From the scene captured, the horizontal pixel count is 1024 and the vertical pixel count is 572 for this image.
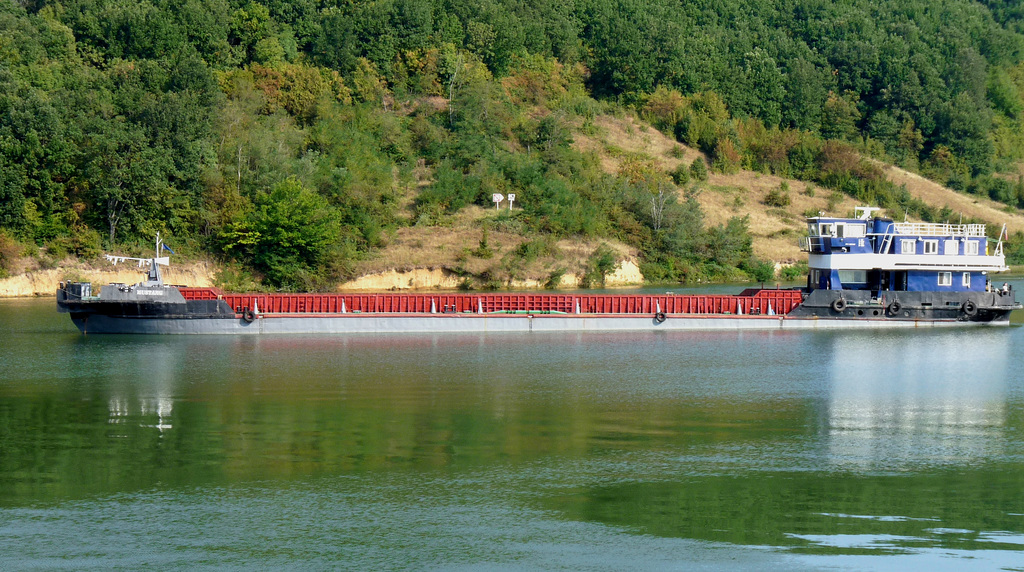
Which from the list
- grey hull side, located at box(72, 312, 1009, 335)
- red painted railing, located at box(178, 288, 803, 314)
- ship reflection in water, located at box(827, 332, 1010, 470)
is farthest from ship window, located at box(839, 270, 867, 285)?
ship reflection in water, located at box(827, 332, 1010, 470)

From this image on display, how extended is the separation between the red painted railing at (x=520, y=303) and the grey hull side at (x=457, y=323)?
923 mm

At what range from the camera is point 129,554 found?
20609 millimetres

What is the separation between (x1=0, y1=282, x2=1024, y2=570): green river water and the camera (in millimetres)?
20969

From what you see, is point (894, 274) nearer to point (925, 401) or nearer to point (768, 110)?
point (925, 401)

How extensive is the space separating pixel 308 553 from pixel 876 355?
3163cm

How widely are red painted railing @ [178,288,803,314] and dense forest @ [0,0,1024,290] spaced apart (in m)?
23.0

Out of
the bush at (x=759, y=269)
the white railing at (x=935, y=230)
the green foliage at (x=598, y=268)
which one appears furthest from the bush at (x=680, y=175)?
the white railing at (x=935, y=230)

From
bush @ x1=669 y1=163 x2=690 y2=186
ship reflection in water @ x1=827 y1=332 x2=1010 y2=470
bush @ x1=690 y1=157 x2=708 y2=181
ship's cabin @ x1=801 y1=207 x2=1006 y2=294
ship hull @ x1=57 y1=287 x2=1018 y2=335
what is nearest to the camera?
ship reflection in water @ x1=827 y1=332 x2=1010 y2=470

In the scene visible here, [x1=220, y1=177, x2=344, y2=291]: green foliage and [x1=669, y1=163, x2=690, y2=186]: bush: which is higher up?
[x1=669, y1=163, x2=690, y2=186]: bush

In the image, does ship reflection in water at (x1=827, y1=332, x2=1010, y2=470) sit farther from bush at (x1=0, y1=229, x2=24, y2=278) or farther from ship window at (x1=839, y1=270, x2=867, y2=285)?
bush at (x1=0, y1=229, x2=24, y2=278)

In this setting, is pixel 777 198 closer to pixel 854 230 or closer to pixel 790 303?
pixel 854 230

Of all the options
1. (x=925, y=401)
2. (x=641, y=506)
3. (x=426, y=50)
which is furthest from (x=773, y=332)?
(x=426, y=50)

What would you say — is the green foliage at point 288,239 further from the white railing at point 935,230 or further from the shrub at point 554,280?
the white railing at point 935,230

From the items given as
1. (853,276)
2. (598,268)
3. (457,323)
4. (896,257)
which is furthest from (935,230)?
(598,268)
